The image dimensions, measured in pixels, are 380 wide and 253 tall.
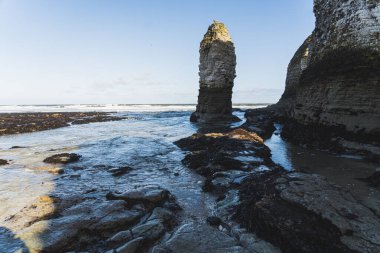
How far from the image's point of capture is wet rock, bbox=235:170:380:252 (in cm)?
323

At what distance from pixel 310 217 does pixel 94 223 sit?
10.5 feet

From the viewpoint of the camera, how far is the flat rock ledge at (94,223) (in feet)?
12.2

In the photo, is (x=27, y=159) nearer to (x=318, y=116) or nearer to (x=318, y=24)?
(x=318, y=116)

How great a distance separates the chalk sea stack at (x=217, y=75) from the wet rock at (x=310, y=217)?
19698 mm

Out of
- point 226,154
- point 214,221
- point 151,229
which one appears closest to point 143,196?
point 151,229

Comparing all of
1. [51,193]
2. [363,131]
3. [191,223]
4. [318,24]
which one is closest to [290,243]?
[191,223]

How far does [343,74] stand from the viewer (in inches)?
374

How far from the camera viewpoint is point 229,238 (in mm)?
3811

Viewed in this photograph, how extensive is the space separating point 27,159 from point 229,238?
9.15 m

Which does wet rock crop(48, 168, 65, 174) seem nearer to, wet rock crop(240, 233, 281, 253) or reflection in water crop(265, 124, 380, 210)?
wet rock crop(240, 233, 281, 253)

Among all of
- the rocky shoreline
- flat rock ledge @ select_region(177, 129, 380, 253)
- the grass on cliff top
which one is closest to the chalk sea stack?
the grass on cliff top

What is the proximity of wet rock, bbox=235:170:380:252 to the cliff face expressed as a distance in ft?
16.8

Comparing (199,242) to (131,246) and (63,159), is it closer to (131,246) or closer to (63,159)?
(131,246)

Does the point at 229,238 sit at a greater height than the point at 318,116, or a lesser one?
lesser
